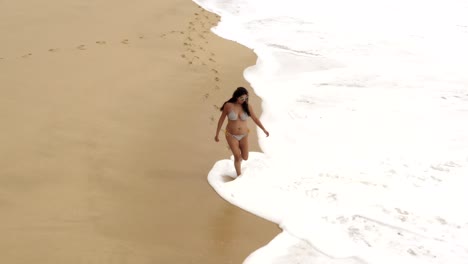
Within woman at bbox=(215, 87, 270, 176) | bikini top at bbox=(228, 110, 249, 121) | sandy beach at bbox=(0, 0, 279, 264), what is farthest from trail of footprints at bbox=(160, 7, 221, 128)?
bikini top at bbox=(228, 110, 249, 121)

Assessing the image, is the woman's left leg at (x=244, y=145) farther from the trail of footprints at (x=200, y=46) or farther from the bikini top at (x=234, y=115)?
the trail of footprints at (x=200, y=46)

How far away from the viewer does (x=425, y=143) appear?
24.9 ft

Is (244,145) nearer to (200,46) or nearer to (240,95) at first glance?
(240,95)

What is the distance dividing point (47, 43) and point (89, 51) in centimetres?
102

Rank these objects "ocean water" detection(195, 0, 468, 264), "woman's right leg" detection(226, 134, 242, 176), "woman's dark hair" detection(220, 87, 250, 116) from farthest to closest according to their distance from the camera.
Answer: "woman's right leg" detection(226, 134, 242, 176) → "woman's dark hair" detection(220, 87, 250, 116) → "ocean water" detection(195, 0, 468, 264)

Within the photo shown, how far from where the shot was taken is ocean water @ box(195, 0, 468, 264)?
5.23 m

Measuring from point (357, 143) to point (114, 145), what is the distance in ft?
11.6

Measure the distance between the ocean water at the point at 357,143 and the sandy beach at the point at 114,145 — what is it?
0.43 m

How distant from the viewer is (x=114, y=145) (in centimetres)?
659

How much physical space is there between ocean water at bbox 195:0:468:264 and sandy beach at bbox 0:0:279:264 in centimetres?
43

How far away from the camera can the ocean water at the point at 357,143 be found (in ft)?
17.1

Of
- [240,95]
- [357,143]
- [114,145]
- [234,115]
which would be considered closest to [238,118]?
[234,115]

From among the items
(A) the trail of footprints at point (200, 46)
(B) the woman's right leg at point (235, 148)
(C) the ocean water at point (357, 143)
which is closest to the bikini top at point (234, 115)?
(B) the woman's right leg at point (235, 148)

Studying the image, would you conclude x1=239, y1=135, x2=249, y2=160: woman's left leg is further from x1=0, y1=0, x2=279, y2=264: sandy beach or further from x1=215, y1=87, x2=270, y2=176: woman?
x1=0, y1=0, x2=279, y2=264: sandy beach
